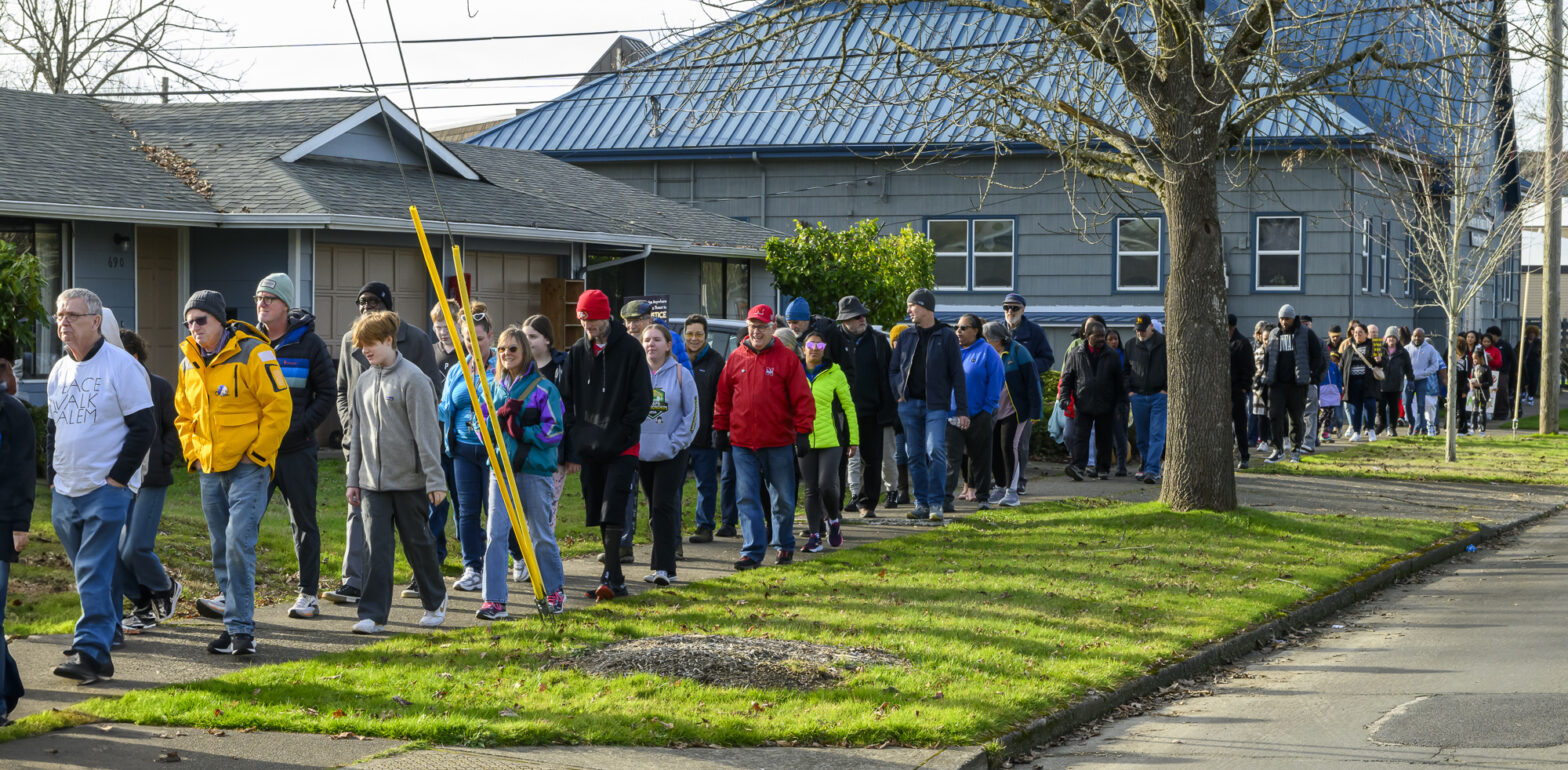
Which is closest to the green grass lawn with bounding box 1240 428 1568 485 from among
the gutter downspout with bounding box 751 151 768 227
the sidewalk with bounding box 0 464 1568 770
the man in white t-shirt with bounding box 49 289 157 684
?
the sidewalk with bounding box 0 464 1568 770

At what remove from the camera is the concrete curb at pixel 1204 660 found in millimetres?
6672

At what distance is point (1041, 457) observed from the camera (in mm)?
20141

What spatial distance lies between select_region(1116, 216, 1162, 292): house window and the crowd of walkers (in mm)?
16810

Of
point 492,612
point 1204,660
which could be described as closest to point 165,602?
point 492,612

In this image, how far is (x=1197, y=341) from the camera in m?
13.2

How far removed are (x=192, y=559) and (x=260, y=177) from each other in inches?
430

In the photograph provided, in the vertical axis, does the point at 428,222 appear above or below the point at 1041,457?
above

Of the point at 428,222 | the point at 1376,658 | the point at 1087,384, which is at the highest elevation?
the point at 428,222

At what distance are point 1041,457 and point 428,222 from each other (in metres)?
9.05

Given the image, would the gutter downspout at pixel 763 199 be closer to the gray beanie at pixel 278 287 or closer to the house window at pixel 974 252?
the house window at pixel 974 252

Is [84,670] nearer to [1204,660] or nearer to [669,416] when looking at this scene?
[669,416]

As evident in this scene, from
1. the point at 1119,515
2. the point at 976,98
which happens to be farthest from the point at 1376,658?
the point at 976,98

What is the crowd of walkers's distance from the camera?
288 inches

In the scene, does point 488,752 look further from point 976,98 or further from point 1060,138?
point 1060,138
